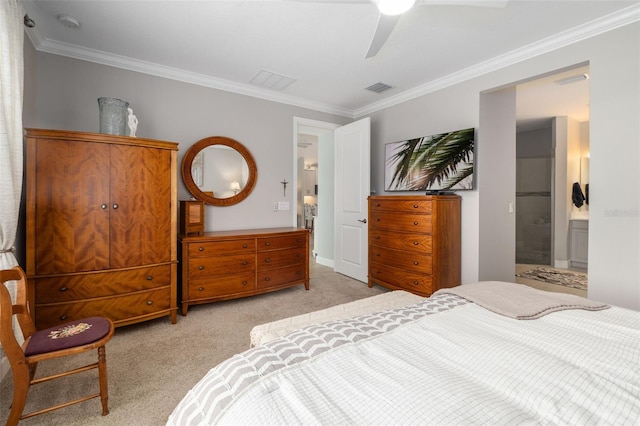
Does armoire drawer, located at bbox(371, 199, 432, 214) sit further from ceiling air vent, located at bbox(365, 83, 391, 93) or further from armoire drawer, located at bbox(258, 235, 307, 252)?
ceiling air vent, located at bbox(365, 83, 391, 93)

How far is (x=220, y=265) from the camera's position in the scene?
3.10 metres

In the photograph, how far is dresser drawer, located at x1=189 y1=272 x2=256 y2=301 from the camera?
2.98 m

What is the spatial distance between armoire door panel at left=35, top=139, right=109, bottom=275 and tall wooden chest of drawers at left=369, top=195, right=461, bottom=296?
2934 millimetres

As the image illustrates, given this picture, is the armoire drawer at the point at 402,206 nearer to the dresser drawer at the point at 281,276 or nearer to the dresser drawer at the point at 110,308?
the dresser drawer at the point at 281,276

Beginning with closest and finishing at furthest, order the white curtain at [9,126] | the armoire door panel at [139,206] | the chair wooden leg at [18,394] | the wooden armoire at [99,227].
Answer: the chair wooden leg at [18,394]
the white curtain at [9,126]
the wooden armoire at [99,227]
the armoire door panel at [139,206]

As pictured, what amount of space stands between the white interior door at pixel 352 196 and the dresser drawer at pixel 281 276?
955 millimetres

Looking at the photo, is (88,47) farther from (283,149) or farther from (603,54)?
(603,54)

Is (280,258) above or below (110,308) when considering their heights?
above

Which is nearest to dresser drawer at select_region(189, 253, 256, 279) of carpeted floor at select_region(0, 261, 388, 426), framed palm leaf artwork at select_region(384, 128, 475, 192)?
carpeted floor at select_region(0, 261, 388, 426)

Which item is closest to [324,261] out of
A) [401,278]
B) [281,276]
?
[281,276]

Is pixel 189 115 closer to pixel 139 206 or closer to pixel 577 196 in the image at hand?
pixel 139 206

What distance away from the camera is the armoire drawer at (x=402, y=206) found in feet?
10.4

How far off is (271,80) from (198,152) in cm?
129

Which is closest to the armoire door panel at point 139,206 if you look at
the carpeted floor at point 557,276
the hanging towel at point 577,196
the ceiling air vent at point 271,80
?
the ceiling air vent at point 271,80
